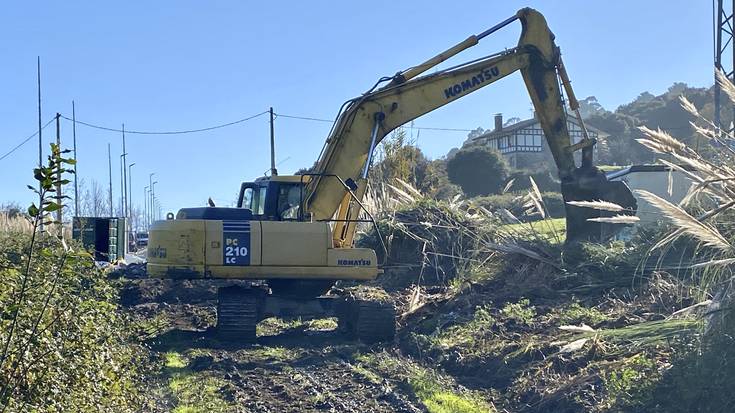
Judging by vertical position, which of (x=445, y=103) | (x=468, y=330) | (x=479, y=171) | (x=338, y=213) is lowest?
(x=468, y=330)

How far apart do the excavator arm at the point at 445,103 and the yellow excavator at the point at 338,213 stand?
0.06 feet

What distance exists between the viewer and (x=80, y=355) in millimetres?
7625

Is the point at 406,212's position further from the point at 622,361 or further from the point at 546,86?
the point at 622,361

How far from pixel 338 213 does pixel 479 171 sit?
4063 cm

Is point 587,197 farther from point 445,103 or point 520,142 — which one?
point 520,142

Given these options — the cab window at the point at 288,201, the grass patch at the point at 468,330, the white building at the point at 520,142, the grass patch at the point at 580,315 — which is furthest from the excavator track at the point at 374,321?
the white building at the point at 520,142

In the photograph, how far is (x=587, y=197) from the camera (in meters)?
16.0

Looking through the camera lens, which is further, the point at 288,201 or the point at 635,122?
the point at 635,122

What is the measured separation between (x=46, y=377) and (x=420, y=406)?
3995 mm

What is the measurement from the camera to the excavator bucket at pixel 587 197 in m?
15.9

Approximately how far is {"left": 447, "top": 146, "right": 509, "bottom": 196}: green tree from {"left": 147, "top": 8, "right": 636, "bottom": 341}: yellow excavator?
38.4 metres

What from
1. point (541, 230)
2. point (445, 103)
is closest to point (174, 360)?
point (445, 103)

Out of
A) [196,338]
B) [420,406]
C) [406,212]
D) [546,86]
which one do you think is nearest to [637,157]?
[406,212]

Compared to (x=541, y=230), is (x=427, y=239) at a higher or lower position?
lower
